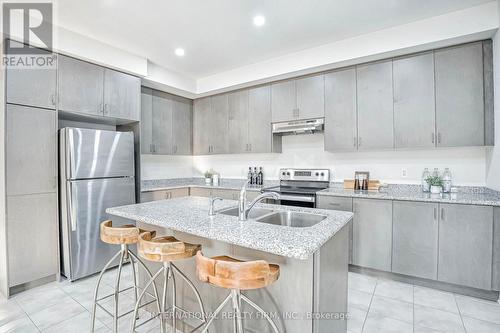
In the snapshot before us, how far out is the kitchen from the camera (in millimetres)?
1966

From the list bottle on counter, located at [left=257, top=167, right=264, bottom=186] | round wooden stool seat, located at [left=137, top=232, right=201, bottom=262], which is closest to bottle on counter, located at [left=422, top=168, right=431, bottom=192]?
bottle on counter, located at [left=257, top=167, right=264, bottom=186]

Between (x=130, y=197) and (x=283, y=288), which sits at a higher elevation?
(x=130, y=197)

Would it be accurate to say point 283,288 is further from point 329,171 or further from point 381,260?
point 329,171

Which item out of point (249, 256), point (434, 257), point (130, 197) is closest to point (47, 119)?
point (130, 197)

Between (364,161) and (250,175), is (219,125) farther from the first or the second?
(364,161)

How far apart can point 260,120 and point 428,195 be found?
238 centimetres

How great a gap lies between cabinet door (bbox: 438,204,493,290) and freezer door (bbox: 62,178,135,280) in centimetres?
360

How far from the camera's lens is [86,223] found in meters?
2.93

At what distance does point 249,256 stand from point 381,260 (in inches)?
78.2

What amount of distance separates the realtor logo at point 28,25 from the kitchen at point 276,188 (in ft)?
0.07

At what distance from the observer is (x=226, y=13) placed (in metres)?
2.56

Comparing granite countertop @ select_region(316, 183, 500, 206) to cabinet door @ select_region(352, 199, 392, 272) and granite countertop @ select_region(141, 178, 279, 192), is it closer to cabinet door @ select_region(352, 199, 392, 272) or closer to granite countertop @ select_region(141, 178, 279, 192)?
cabinet door @ select_region(352, 199, 392, 272)

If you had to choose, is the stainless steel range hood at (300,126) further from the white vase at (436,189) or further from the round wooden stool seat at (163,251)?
the round wooden stool seat at (163,251)

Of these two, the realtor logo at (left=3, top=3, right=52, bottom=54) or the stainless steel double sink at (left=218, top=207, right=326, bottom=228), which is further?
the realtor logo at (left=3, top=3, right=52, bottom=54)
